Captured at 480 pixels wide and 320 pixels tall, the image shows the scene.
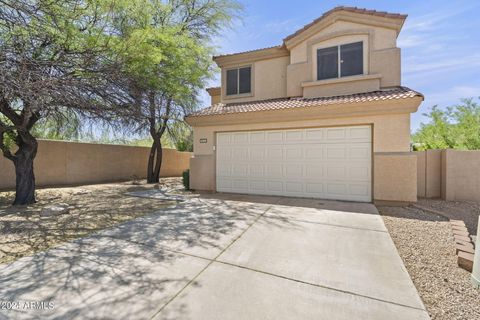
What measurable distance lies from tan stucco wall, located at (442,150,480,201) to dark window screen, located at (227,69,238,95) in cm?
902

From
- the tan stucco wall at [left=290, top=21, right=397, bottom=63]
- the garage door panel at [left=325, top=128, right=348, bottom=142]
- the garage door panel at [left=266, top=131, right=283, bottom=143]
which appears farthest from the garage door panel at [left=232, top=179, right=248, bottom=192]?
the tan stucco wall at [left=290, top=21, right=397, bottom=63]

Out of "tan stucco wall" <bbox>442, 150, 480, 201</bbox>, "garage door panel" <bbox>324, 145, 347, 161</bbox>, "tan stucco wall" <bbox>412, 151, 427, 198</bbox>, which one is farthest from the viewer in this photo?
"tan stucco wall" <bbox>412, 151, 427, 198</bbox>

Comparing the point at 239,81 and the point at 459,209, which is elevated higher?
the point at 239,81

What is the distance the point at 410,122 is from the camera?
7426 millimetres

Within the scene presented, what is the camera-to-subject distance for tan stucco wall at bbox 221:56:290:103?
10.9 meters

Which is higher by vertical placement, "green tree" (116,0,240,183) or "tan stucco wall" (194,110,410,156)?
"green tree" (116,0,240,183)

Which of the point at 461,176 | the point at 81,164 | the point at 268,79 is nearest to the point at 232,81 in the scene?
the point at 268,79

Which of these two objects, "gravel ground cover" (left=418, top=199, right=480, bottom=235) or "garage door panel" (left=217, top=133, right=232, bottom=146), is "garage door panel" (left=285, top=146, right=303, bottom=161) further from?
"gravel ground cover" (left=418, top=199, right=480, bottom=235)

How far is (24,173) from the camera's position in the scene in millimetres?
7961

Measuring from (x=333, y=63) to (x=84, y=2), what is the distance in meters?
8.82

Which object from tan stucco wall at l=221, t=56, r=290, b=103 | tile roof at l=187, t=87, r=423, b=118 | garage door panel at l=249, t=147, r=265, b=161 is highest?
tan stucco wall at l=221, t=56, r=290, b=103

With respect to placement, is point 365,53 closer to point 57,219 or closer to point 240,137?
point 240,137

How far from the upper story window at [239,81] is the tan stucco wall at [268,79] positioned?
0.79 ft

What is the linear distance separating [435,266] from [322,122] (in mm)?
5647
